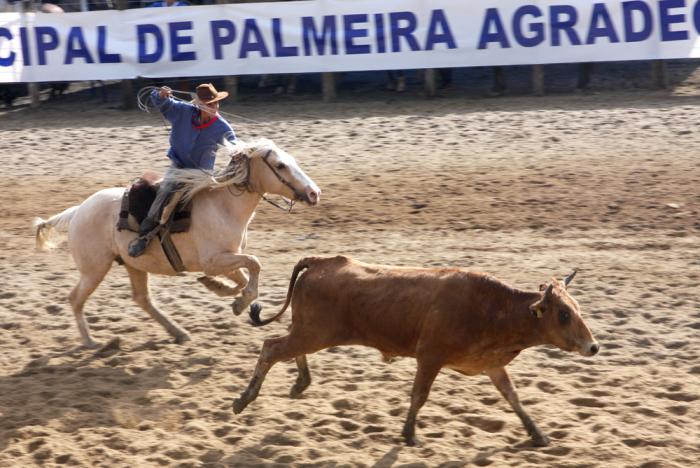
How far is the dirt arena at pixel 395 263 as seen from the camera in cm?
661

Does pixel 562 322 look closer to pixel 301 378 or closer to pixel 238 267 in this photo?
pixel 301 378

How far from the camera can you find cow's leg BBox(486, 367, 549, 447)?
6.43 m

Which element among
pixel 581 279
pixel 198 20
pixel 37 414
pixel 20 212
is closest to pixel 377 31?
pixel 198 20

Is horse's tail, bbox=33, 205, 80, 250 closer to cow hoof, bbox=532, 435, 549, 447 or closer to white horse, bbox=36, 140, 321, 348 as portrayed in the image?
white horse, bbox=36, 140, 321, 348

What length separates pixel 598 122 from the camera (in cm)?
1440

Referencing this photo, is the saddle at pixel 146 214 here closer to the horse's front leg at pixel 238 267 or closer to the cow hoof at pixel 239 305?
the horse's front leg at pixel 238 267

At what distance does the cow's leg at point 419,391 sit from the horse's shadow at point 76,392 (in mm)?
1851

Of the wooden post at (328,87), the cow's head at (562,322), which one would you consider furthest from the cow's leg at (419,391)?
the wooden post at (328,87)

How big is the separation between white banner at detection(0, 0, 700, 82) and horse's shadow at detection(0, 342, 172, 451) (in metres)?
8.99

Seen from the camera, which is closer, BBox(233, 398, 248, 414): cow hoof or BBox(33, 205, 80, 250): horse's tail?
BBox(233, 398, 248, 414): cow hoof

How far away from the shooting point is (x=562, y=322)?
6031 millimetres

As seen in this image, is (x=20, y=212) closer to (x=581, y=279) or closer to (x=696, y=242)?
(x=581, y=279)

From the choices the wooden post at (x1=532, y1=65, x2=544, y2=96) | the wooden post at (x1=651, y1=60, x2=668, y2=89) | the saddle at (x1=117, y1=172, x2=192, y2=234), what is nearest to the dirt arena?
the wooden post at (x1=651, y1=60, x2=668, y2=89)

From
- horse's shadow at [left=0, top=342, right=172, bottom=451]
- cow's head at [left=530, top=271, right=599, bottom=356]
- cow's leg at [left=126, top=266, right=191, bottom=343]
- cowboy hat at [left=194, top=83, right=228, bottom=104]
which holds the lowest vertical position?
horse's shadow at [left=0, top=342, right=172, bottom=451]
